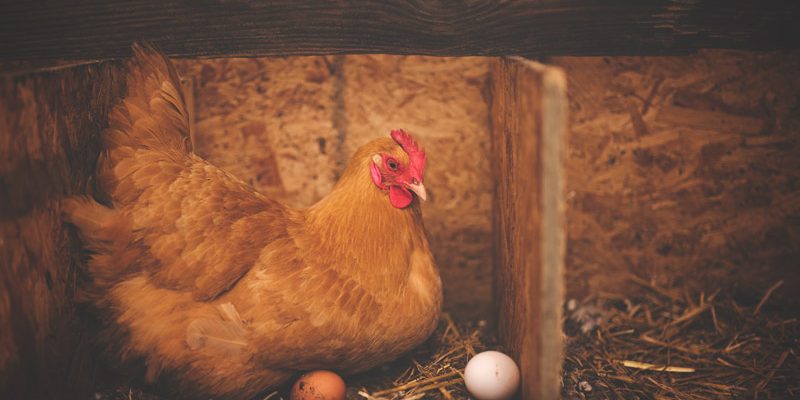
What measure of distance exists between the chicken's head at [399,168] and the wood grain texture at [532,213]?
29 centimetres

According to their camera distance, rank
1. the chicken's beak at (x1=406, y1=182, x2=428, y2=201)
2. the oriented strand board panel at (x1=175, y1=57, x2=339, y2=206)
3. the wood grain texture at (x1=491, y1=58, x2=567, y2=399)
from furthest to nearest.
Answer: the oriented strand board panel at (x1=175, y1=57, x2=339, y2=206), the chicken's beak at (x1=406, y1=182, x2=428, y2=201), the wood grain texture at (x1=491, y1=58, x2=567, y2=399)

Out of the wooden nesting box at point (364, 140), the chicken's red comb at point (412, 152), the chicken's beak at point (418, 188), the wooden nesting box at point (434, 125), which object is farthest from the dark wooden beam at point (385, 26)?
the chicken's beak at point (418, 188)

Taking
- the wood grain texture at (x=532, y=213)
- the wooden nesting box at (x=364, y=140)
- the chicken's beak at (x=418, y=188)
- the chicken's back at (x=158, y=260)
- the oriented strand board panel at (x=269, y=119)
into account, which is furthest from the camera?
the oriented strand board panel at (x=269, y=119)

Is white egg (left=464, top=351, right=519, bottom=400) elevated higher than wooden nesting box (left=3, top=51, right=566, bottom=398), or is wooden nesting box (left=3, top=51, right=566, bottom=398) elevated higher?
wooden nesting box (left=3, top=51, right=566, bottom=398)

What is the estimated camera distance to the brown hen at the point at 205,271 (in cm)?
175

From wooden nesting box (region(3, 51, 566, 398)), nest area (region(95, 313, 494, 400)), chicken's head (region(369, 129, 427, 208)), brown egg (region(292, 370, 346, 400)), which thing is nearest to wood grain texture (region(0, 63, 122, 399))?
wooden nesting box (region(3, 51, 566, 398))

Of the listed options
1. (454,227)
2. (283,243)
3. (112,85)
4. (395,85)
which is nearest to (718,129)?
(454,227)

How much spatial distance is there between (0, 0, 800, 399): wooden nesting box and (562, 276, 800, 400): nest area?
163 mm

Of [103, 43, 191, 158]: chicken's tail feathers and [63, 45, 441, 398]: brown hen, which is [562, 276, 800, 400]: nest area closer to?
[63, 45, 441, 398]: brown hen

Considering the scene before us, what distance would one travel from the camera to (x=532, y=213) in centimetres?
150

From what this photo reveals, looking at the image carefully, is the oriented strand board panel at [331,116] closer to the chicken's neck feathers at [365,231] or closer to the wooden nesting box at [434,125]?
the wooden nesting box at [434,125]

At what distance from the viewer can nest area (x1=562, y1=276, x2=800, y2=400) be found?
6.48ft

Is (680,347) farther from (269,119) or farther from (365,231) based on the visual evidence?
(269,119)

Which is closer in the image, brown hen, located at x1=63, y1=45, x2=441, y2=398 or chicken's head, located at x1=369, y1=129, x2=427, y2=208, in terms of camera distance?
brown hen, located at x1=63, y1=45, x2=441, y2=398
